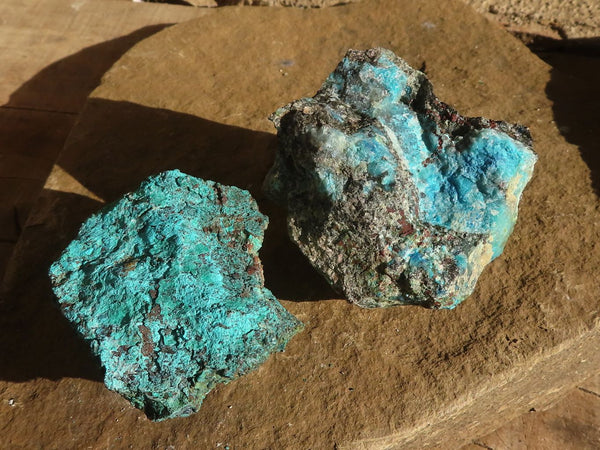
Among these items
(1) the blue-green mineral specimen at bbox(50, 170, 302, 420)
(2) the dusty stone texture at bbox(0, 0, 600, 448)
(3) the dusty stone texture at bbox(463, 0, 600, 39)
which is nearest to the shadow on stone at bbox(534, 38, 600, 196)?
(2) the dusty stone texture at bbox(0, 0, 600, 448)

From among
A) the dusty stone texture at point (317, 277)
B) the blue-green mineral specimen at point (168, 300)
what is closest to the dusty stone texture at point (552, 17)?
the dusty stone texture at point (317, 277)

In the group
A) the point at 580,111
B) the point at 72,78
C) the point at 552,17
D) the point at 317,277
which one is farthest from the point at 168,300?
the point at 552,17

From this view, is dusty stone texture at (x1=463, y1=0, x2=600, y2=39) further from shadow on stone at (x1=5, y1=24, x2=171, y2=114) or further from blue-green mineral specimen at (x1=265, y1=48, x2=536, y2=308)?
shadow on stone at (x1=5, y1=24, x2=171, y2=114)

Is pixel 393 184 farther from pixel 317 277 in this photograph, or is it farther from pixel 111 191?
pixel 111 191

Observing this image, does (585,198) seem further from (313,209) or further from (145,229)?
(145,229)

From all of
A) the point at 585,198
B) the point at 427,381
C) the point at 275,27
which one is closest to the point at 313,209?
the point at 427,381

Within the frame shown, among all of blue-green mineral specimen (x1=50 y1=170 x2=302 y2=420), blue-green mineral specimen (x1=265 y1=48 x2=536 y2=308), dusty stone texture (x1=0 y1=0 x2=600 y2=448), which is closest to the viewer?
blue-green mineral specimen (x1=50 y1=170 x2=302 y2=420)
